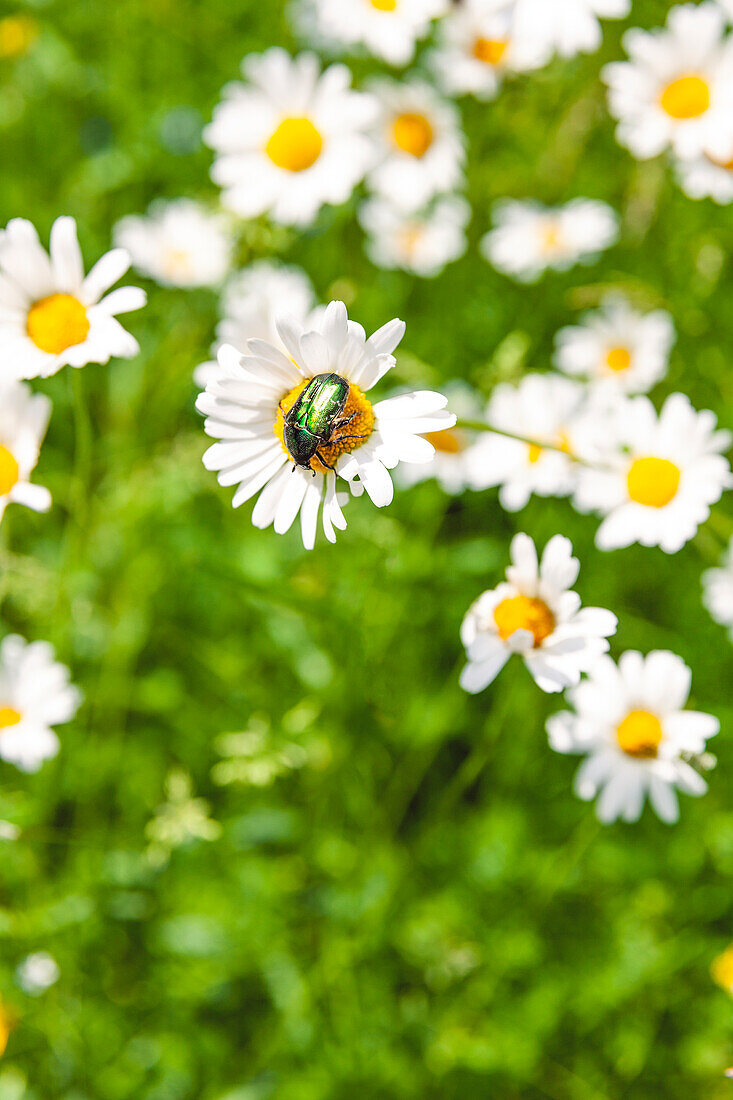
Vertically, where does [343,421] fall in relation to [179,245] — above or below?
below

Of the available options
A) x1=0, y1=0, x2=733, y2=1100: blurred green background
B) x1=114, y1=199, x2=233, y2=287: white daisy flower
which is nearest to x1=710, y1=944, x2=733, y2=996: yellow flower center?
x1=0, y1=0, x2=733, y2=1100: blurred green background

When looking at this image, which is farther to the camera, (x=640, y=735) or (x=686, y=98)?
(x=686, y=98)

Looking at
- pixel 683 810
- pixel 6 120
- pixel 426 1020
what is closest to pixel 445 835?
pixel 426 1020

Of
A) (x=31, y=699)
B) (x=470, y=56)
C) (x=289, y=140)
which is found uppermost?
(x=470, y=56)

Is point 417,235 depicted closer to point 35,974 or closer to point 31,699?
point 31,699

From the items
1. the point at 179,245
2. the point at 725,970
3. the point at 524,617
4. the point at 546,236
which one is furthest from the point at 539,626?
the point at 179,245

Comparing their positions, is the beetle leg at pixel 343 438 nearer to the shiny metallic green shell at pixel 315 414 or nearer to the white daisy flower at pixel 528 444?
the shiny metallic green shell at pixel 315 414

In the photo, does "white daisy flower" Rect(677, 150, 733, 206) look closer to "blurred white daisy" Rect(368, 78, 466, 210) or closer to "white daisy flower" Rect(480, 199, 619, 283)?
"white daisy flower" Rect(480, 199, 619, 283)

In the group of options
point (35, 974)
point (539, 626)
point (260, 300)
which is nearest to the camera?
point (539, 626)
